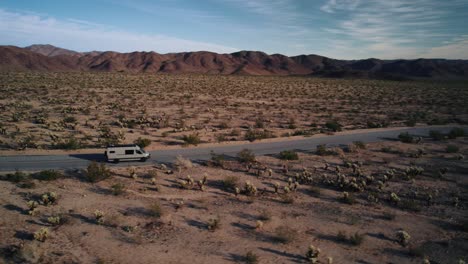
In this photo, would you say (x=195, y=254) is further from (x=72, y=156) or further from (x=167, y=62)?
(x=167, y=62)

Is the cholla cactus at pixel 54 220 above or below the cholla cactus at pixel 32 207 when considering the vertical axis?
below

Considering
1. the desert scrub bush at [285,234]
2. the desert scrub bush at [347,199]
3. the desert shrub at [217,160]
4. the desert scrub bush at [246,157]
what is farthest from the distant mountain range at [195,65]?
the desert scrub bush at [285,234]

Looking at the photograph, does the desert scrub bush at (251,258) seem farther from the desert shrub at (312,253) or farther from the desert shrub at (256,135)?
the desert shrub at (256,135)

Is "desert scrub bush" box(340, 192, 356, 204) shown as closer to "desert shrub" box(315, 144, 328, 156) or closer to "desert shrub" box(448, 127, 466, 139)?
"desert shrub" box(315, 144, 328, 156)

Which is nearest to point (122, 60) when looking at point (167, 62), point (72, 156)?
point (167, 62)

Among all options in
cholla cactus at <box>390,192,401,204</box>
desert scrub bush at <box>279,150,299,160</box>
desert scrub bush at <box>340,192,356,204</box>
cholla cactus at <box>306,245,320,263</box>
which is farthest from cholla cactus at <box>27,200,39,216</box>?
cholla cactus at <box>390,192,401,204</box>

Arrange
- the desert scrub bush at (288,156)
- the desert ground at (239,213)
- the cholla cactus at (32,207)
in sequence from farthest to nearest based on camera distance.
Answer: the desert scrub bush at (288,156) → the cholla cactus at (32,207) → the desert ground at (239,213)

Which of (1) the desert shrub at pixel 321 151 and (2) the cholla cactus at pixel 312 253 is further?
(1) the desert shrub at pixel 321 151
